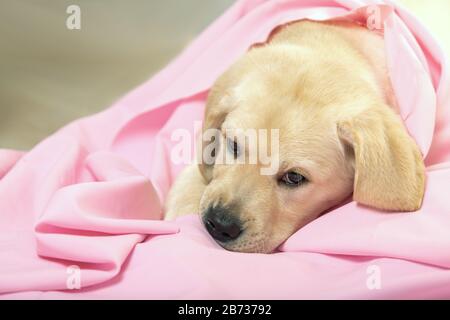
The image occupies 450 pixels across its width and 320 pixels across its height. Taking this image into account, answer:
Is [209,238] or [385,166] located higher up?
[385,166]

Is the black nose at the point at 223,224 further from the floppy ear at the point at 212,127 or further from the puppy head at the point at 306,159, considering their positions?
the floppy ear at the point at 212,127

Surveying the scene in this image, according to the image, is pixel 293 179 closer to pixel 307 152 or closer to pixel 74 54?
pixel 307 152

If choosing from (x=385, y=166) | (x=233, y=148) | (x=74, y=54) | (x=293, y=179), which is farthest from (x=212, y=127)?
(x=74, y=54)

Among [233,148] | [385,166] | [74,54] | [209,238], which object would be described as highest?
[74,54]

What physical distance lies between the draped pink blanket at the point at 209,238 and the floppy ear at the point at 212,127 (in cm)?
18

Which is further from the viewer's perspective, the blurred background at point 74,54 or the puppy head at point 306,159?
the blurred background at point 74,54

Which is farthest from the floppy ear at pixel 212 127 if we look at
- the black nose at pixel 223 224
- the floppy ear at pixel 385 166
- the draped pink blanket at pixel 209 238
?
the floppy ear at pixel 385 166

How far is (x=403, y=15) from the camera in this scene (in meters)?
1.95

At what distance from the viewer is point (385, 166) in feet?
5.03

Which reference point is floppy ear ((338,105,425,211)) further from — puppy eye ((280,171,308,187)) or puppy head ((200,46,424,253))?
puppy eye ((280,171,308,187))

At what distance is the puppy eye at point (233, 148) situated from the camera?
171 cm

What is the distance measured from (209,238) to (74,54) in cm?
133
